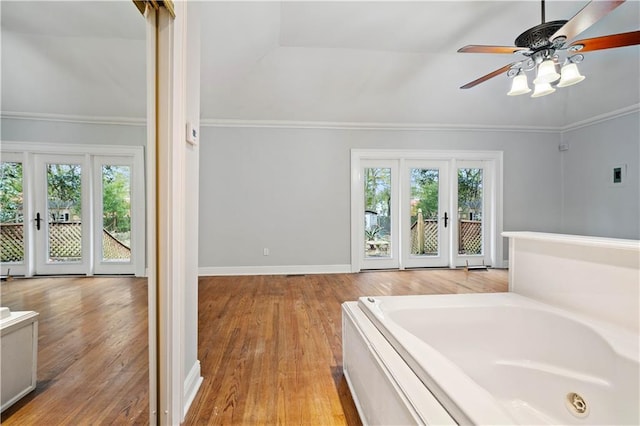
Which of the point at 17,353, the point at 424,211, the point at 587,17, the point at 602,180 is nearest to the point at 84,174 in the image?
the point at 17,353

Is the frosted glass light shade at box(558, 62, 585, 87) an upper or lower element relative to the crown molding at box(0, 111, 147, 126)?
upper

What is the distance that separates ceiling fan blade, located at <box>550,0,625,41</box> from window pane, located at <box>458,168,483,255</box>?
330cm

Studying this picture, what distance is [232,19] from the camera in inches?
113

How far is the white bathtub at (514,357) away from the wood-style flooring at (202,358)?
23.8 inches

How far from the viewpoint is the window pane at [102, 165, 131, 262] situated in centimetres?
99

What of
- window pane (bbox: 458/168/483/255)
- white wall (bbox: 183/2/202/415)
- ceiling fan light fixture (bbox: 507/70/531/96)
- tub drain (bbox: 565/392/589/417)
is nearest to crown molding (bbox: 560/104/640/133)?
window pane (bbox: 458/168/483/255)

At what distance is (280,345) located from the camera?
2199 millimetres

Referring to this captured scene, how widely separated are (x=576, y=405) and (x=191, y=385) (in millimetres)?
1838

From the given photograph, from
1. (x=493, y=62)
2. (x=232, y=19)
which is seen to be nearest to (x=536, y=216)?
(x=493, y=62)

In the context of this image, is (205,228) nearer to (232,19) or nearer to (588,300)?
(232,19)

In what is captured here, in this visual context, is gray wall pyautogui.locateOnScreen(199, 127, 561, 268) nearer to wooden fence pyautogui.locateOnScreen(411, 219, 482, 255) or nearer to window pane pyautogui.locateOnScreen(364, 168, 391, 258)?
window pane pyautogui.locateOnScreen(364, 168, 391, 258)

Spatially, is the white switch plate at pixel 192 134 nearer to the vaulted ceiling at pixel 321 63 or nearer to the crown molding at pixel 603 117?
the vaulted ceiling at pixel 321 63

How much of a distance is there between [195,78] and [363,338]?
165cm

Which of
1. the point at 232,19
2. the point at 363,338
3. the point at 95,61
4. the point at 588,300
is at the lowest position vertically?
the point at 363,338
